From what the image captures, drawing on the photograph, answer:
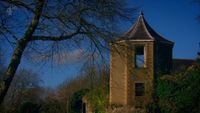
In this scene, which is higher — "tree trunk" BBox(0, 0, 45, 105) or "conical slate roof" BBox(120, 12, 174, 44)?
"conical slate roof" BBox(120, 12, 174, 44)

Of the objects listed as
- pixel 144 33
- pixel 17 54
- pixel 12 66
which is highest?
pixel 144 33

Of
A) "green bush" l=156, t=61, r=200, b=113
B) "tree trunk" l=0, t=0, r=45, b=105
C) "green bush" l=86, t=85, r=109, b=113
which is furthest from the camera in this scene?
"green bush" l=86, t=85, r=109, b=113

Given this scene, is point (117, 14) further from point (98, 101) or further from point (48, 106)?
point (48, 106)

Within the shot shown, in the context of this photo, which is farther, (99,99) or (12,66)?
(99,99)

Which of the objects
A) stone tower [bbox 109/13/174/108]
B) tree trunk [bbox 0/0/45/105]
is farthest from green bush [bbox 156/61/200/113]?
tree trunk [bbox 0/0/45/105]

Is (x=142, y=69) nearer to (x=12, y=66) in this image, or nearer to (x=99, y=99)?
(x=99, y=99)

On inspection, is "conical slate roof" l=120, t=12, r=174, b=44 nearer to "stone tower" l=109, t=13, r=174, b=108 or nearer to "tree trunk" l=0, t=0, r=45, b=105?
"stone tower" l=109, t=13, r=174, b=108

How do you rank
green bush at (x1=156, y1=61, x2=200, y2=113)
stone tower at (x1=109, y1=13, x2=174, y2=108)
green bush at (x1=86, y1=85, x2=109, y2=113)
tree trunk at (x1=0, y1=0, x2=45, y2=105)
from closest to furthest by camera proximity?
tree trunk at (x1=0, y1=0, x2=45, y2=105) < green bush at (x1=156, y1=61, x2=200, y2=113) < stone tower at (x1=109, y1=13, x2=174, y2=108) < green bush at (x1=86, y1=85, x2=109, y2=113)

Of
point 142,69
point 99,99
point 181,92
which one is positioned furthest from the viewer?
point 99,99

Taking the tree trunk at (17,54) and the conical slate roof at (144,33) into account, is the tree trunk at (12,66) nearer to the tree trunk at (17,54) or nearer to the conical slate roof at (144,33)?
the tree trunk at (17,54)

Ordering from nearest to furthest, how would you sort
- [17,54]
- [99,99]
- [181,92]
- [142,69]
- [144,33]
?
1. [17,54]
2. [181,92]
3. [142,69]
4. [144,33]
5. [99,99]

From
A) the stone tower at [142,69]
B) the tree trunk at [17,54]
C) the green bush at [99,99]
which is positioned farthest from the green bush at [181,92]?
the tree trunk at [17,54]

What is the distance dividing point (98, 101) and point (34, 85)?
33.2 meters

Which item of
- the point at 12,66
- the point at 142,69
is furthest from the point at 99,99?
the point at 12,66
